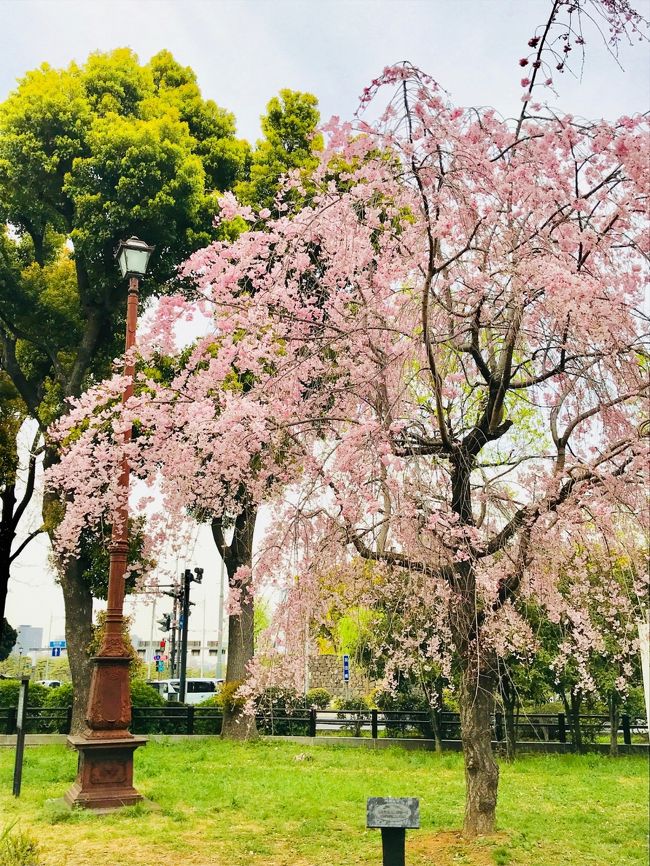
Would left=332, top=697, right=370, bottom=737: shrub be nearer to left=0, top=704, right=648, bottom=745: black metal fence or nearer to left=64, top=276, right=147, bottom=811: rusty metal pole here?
left=0, top=704, right=648, bottom=745: black metal fence

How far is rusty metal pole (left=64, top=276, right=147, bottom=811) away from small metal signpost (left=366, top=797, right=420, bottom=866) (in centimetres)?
441

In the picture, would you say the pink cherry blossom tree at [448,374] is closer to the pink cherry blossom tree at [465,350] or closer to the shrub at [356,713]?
the pink cherry blossom tree at [465,350]

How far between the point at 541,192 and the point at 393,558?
3.40 metres

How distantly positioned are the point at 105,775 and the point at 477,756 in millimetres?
4241

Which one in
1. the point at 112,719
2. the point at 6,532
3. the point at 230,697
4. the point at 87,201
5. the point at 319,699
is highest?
the point at 87,201

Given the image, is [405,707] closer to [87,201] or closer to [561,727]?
[561,727]

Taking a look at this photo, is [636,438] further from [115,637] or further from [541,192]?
[115,637]

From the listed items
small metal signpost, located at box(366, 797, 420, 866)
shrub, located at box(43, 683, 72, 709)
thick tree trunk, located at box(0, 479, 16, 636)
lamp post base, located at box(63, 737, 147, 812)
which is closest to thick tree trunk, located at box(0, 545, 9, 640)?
thick tree trunk, located at box(0, 479, 16, 636)

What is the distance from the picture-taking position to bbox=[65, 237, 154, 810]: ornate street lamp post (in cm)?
811

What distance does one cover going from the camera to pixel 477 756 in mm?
6750

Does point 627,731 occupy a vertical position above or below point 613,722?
below

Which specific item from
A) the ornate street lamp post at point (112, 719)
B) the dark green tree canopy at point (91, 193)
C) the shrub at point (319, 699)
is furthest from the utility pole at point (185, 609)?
the ornate street lamp post at point (112, 719)

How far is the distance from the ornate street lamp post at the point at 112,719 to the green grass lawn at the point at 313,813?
Answer: 35 centimetres

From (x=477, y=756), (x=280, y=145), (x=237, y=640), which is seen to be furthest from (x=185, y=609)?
(x=477, y=756)
